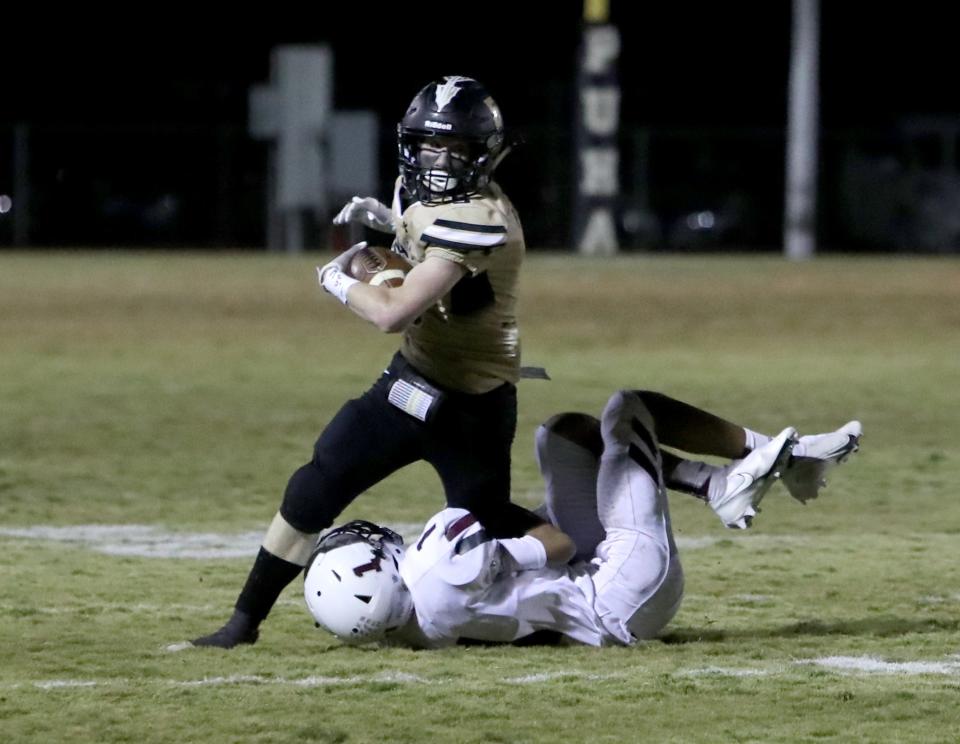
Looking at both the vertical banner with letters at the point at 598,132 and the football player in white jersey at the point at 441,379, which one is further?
the vertical banner with letters at the point at 598,132

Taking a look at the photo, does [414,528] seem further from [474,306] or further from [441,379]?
[474,306]

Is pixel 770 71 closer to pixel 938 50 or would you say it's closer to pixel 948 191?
pixel 938 50

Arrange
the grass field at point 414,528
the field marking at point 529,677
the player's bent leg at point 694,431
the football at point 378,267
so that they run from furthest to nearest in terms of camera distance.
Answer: the player's bent leg at point 694,431 → the football at point 378,267 → the field marking at point 529,677 → the grass field at point 414,528

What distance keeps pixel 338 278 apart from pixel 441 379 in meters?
0.42

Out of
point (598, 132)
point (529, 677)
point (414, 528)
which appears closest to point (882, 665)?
point (529, 677)

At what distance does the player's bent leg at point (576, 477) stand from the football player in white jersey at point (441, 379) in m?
0.24

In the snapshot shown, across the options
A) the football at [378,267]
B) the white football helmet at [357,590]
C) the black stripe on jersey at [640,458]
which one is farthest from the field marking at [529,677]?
the football at [378,267]

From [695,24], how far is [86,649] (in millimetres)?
33799

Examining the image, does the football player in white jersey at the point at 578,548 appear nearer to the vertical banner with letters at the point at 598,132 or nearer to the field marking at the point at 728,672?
the field marking at the point at 728,672

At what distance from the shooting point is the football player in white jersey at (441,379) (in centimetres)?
536

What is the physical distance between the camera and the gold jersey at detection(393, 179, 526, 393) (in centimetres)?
528

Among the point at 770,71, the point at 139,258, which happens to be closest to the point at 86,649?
the point at 139,258

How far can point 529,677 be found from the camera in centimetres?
517

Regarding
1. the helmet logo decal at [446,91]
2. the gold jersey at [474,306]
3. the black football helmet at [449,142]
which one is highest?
the helmet logo decal at [446,91]
